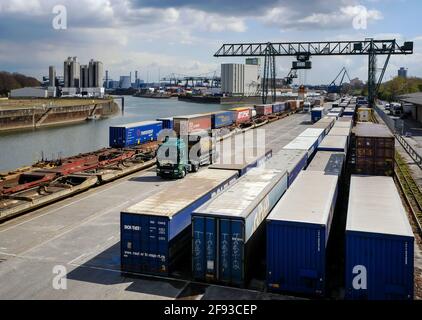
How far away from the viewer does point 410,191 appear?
95.6 feet

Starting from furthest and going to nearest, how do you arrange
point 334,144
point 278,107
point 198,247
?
point 278,107, point 334,144, point 198,247

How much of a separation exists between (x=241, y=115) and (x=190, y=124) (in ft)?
80.3

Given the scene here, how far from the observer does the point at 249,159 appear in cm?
2945

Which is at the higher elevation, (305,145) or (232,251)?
(305,145)

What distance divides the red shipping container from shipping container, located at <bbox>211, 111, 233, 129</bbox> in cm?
248

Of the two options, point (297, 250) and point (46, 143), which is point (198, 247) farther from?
point (46, 143)

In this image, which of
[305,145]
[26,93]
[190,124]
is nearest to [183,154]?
[305,145]

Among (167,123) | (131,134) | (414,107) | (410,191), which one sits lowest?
(410,191)

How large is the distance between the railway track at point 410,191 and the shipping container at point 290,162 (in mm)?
6662

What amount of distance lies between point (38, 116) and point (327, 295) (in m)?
91.3

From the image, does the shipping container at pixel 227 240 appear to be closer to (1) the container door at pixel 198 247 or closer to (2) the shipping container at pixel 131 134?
(1) the container door at pixel 198 247

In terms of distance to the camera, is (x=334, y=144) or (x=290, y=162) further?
(x=334, y=144)

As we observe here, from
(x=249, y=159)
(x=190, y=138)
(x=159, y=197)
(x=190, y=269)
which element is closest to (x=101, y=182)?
(x=190, y=138)

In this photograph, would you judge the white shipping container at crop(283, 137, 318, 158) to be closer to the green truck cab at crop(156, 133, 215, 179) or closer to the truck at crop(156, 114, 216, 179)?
the truck at crop(156, 114, 216, 179)
